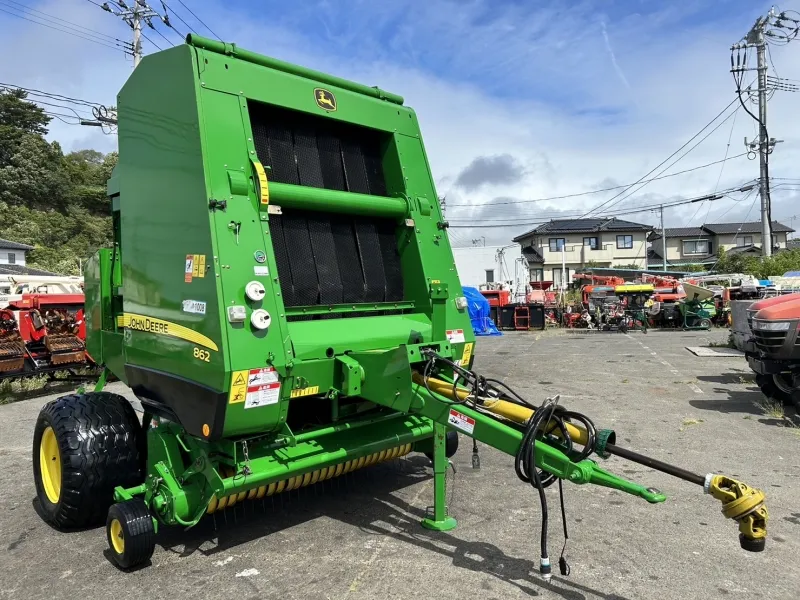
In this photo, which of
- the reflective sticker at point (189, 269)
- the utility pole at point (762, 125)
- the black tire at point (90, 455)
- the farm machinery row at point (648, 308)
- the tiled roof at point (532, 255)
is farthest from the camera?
the tiled roof at point (532, 255)

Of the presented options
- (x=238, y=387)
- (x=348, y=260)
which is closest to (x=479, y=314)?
(x=348, y=260)

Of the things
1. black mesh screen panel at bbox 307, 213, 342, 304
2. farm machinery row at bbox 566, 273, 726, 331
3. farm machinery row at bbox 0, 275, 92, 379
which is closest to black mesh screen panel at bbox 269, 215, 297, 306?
black mesh screen panel at bbox 307, 213, 342, 304

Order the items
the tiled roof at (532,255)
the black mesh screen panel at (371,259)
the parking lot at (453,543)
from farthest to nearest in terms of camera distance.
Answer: the tiled roof at (532,255) < the black mesh screen panel at (371,259) < the parking lot at (453,543)

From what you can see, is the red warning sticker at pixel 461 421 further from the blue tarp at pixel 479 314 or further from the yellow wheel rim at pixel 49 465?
the blue tarp at pixel 479 314

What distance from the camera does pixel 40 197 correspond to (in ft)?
133

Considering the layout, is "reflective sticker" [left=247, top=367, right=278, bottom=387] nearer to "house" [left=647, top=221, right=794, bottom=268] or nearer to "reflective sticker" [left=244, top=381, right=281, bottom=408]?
"reflective sticker" [left=244, top=381, right=281, bottom=408]

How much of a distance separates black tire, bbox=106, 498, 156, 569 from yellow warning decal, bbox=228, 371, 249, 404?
958 mm

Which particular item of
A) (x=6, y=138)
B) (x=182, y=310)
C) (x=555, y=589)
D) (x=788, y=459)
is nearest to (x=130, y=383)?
(x=182, y=310)

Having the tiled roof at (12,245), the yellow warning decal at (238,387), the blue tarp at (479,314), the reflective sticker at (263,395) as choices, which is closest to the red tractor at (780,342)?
the reflective sticker at (263,395)

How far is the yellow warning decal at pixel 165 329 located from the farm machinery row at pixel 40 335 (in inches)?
302

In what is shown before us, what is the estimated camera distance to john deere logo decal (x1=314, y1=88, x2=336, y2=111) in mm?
4199

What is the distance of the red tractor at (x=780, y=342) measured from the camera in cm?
714

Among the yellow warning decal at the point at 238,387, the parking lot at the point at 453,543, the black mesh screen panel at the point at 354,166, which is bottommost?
the parking lot at the point at 453,543

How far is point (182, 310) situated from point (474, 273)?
126 ft
